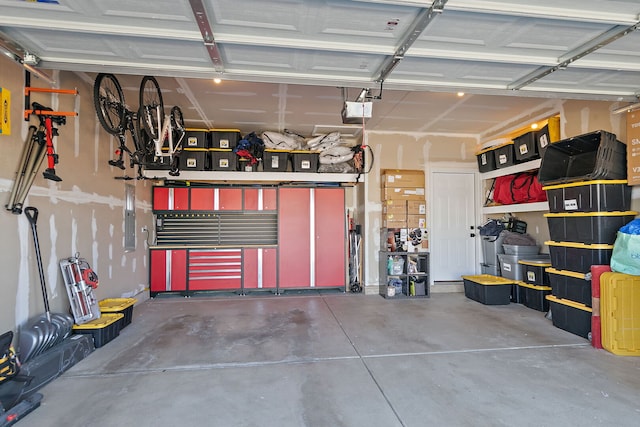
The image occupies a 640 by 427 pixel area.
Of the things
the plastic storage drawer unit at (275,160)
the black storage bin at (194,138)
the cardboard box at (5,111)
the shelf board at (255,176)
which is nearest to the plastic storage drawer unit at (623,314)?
the shelf board at (255,176)

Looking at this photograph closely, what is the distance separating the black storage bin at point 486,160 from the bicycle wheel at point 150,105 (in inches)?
190

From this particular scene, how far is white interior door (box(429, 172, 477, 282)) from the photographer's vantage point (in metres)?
5.54

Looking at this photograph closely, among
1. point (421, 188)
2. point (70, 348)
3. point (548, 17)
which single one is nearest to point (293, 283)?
point (421, 188)

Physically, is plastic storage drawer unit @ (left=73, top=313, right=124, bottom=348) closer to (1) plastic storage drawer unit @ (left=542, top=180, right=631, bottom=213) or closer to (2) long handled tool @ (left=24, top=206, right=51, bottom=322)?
(2) long handled tool @ (left=24, top=206, right=51, bottom=322)

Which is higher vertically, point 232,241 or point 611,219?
point 611,219

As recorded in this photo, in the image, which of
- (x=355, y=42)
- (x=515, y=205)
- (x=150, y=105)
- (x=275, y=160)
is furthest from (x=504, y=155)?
(x=150, y=105)

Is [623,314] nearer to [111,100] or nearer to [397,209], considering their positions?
[397,209]

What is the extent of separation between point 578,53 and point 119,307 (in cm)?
469

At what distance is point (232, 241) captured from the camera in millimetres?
5395

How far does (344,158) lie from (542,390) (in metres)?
3.90

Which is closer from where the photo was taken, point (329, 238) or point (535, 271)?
point (535, 271)

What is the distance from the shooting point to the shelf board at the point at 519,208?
4168 millimetres

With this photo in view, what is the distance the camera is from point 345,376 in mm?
2418

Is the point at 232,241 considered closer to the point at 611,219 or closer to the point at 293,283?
the point at 293,283
